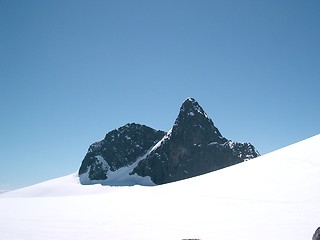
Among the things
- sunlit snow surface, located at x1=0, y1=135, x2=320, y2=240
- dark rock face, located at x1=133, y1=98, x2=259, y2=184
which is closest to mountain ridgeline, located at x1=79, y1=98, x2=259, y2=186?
dark rock face, located at x1=133, y1=98, x2=259, y2=184

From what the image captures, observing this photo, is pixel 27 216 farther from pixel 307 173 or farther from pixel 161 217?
pixel 307 173

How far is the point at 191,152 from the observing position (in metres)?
140

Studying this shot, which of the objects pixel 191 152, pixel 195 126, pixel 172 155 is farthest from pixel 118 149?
pixel 195 126

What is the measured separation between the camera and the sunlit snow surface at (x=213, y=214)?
10.4m

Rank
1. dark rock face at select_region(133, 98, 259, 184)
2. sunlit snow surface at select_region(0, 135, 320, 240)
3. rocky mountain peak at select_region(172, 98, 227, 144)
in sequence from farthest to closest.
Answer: rocky mountain peak at select_region(172, 98, 227, 144), dark rock face at select_region(133, 98, 259, 184), sunlit snow surface at select_region(0, 135, 320, 240)

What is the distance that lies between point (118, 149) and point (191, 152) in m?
44.7

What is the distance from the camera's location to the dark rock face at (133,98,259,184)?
133875mm

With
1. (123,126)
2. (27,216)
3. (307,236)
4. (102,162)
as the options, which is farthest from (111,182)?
(307,236)

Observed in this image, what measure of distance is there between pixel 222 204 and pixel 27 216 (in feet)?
36.3

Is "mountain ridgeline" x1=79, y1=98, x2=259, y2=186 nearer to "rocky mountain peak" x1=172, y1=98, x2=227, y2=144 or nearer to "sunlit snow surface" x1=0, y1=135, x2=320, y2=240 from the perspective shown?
"rocky mountain peak" x1=172, y1=98, x2=227, y2=144

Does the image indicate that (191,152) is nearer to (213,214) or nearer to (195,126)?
(195,126)

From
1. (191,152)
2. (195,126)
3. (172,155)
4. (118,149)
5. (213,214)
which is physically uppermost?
(195,126)

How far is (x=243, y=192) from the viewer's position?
16016mm

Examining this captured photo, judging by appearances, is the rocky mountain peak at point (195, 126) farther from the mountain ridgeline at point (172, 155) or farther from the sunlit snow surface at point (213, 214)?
the sunlit snow surface at point (213, 214)
